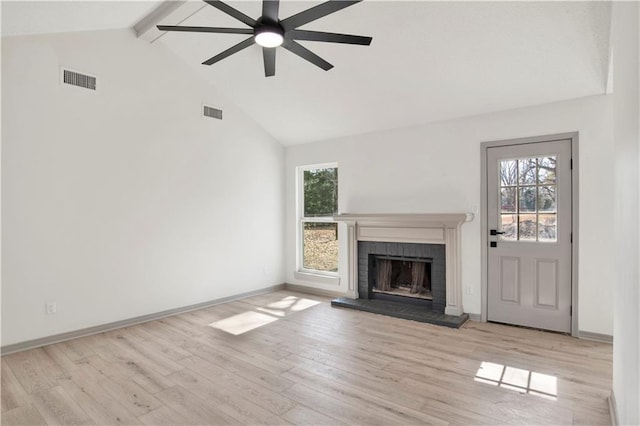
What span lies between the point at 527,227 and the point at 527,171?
2.08 ft

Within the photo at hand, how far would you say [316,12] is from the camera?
2371mm

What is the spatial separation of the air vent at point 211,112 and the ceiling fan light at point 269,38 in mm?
2592

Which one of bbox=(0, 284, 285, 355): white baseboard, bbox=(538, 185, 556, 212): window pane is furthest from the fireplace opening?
bbox=(0, 284, 285, 355): white baseboard

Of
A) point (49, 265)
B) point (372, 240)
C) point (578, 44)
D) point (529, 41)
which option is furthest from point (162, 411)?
point (578, 44)

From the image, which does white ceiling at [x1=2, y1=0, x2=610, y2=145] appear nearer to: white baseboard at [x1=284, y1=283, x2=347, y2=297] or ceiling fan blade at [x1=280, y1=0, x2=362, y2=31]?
ceiling fan blade at [x1=280, y1=0, x2=362, y2=31]

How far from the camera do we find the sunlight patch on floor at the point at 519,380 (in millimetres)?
2654

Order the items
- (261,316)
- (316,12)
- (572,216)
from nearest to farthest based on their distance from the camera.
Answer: (316,12) → (572,216) → (261,316)

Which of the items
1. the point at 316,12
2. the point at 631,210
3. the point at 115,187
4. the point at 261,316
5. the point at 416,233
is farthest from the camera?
the point at 416,233

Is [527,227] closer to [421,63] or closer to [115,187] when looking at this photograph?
[421,63]

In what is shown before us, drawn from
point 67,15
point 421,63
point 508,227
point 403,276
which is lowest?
point 403,276

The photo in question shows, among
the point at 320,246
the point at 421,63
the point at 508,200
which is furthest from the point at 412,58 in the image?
the point at 320,246

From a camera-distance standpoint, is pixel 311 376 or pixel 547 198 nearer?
pixel 311 376

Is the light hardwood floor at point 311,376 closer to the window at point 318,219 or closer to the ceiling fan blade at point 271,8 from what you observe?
the window at point 318,219

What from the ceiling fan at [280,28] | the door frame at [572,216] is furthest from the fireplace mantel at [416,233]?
the ceiling fan at [280,28]
